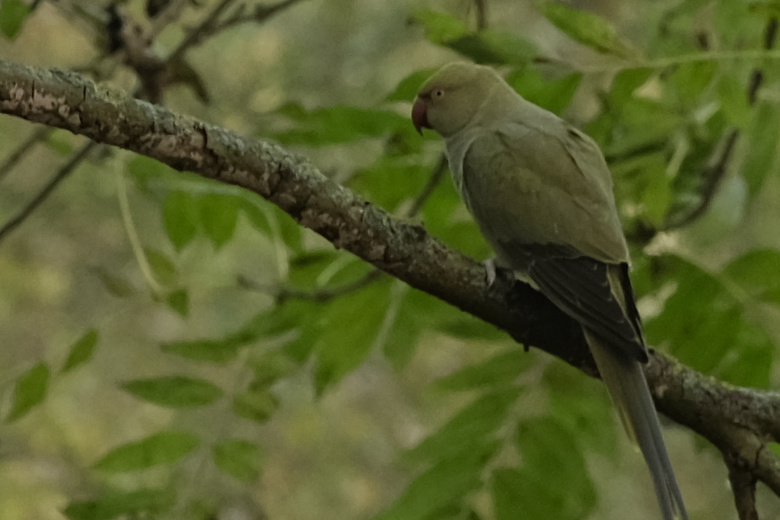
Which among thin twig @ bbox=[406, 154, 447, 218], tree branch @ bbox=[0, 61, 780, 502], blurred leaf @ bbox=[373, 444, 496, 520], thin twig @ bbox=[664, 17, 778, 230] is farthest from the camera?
thin twig @ bbox=[664, 17, 778, 230]

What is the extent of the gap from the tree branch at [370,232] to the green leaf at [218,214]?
461 millimetres

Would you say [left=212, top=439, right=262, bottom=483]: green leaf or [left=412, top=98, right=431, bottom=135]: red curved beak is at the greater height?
[left=412, top=98, right=431, bottom=135]: red curved beak

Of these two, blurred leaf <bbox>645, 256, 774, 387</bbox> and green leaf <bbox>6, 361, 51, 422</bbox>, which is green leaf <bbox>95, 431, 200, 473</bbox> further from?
blurred leaf <bbox>645, 256, 774, 387</bbox>

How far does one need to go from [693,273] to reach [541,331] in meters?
0.31

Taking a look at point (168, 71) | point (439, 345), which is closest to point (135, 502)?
point (168, 71)

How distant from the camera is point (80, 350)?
133cm

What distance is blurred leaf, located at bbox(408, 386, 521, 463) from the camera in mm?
1252

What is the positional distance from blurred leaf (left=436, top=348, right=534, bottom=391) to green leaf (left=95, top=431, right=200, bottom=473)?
449 mm

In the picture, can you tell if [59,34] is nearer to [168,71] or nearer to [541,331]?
[168,71]

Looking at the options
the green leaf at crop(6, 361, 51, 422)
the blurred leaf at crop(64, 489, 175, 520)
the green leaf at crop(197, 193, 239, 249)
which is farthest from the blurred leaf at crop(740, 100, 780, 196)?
the green leaf at crop(6, 361, 51, 422)

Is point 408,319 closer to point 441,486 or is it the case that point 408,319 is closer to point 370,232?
point 441,486

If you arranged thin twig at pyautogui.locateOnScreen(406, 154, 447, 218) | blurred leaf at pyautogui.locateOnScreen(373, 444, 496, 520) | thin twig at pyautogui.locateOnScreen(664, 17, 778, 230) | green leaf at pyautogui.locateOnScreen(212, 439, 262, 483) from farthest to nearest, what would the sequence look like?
thin twig at pyautogui.locateOnScreen(664, 17, 778, 230), thin twig at pyautogui.locateOnScreen(406, 154, 447, 218), green leaf at pyautogui.locateOnScreen(212, 439, 262, 483), blurred leaf at pyautogui.locateOnScreen(373, 444, 496, 520)

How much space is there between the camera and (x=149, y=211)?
368 cm

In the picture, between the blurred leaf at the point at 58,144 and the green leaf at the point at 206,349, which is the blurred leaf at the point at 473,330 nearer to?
the green leaf at the point at 206,349
